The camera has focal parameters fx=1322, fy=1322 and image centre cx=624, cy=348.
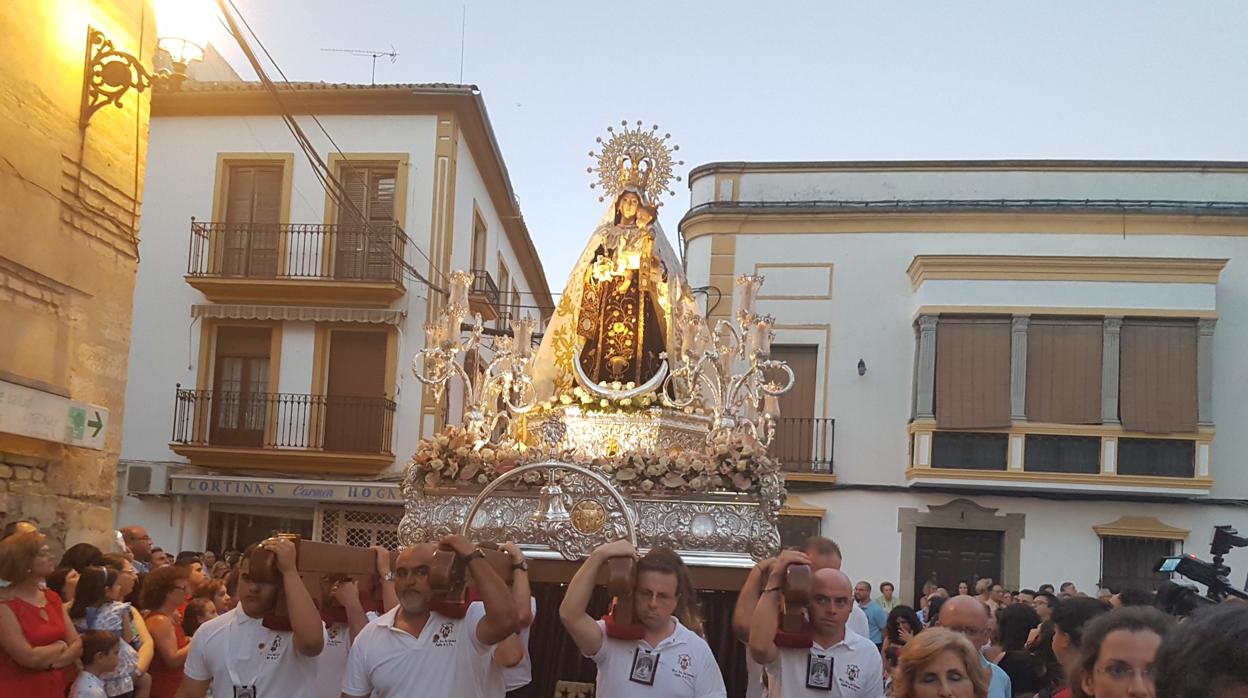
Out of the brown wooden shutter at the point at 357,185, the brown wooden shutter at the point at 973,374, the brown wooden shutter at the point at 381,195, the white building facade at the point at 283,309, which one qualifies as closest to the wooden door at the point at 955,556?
the brown wooden shutter at the point at 973,374

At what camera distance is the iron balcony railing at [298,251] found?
62.2ft

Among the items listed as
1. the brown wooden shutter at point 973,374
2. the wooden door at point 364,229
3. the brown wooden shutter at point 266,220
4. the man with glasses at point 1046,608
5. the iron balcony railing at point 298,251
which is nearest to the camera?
the man with glasses at point 1046,608

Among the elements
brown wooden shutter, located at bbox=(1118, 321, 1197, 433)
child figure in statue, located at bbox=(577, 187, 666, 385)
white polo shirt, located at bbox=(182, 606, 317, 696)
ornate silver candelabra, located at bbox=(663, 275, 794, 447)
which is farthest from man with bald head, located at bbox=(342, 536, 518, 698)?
brown wooden shutter, located at bbox=(1118, 321, 1197, 433)

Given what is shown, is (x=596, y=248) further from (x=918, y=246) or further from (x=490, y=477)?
(x=918, y=246)

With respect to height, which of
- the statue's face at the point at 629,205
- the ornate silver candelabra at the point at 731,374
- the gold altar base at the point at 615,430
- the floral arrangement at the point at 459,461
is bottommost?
the floral arrangement at the point at 459,461

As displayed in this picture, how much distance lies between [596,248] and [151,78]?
3.72m

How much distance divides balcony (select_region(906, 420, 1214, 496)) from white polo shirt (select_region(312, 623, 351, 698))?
48.1 feet

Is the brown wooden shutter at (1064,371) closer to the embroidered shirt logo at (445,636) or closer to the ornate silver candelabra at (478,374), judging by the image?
the ornate silver candelabra at (478,374)

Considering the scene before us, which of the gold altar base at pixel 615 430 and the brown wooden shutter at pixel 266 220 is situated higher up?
the brown wooden shutter at pixel 266 220

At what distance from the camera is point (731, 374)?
10.2 meters

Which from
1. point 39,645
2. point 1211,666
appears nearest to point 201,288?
point 39,645

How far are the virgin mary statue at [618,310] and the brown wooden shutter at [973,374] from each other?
8680 mm

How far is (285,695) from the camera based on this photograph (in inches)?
174

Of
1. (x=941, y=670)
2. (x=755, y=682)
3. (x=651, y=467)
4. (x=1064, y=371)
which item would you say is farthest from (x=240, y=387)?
(x=941, y=670)
